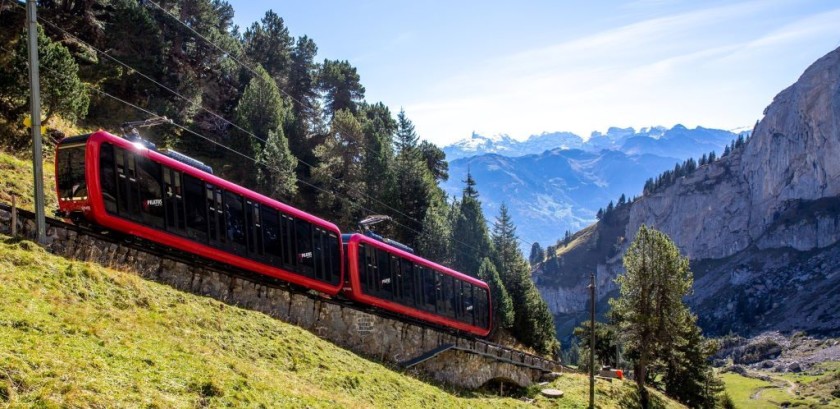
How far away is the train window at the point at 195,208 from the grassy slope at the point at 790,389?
5689 inches

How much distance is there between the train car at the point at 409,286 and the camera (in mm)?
30719

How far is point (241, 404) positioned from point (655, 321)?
3842 centimetres

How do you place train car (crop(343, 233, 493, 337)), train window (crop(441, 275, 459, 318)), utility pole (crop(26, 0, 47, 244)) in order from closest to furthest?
1. utility pole (crop(26, 0, 47, 244))
2. train car (crop(343, 233, 493, 337))
3. train window (crop(441, 275, 459, 318))

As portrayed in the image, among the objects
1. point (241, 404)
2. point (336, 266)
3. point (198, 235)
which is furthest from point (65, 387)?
point (336, 266)

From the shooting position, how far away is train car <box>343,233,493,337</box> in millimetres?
30719

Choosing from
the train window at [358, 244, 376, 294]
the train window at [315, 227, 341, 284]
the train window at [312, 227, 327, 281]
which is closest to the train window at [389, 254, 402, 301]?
the train window at [358, 244, 376, 294]

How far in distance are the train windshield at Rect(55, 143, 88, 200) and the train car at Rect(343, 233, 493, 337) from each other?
12.7 m

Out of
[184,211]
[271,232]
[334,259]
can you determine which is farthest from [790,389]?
[184,211]

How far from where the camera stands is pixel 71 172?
2070 centimetres

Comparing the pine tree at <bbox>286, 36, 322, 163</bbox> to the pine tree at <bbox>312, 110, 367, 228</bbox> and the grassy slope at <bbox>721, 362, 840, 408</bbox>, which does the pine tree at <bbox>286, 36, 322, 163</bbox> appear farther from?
the grassy slope at <bbox>721, 362, 840, 408</bbox>

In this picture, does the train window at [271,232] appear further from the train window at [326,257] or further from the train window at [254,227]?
the train window at [326,257]

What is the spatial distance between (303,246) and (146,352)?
14.2 metres

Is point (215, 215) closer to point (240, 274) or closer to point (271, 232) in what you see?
point (240, 274)

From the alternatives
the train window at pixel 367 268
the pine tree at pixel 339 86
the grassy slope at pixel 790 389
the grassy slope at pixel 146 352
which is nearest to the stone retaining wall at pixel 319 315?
the grassy slope at pixel 146 352
